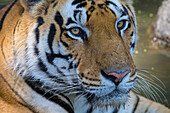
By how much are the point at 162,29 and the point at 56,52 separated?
3592mm

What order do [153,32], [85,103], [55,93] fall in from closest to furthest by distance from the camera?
[55,93]
[85,103]
[153,32]

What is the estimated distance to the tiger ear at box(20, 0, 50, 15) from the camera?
1693 millimetres

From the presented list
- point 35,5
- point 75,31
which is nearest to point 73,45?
point 75,31

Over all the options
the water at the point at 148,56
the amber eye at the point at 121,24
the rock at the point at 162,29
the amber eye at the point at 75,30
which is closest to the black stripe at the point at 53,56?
the amber eye at the point at 75,30

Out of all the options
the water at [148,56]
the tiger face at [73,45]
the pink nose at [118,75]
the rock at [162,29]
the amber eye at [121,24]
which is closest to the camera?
the pink nose at [118,75]

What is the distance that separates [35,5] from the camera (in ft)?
5.60

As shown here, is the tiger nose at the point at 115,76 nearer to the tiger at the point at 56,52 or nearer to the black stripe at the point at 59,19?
the tiger at the point at 56,52

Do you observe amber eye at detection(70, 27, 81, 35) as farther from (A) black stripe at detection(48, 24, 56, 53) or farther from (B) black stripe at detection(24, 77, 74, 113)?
(B) black stripe at detection(24, 77, 74, 113)

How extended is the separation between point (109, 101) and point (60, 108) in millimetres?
307

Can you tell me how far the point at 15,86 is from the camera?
1.66 meters

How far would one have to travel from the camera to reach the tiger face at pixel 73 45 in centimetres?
163

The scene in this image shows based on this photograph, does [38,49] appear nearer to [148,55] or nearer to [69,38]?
[69,38]

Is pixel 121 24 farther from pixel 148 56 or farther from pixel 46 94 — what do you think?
pixel 148 56

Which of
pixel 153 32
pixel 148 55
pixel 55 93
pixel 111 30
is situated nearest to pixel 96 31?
pixel 111 30
